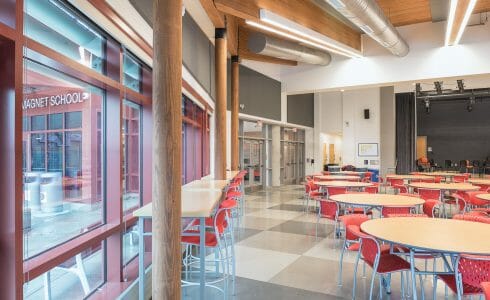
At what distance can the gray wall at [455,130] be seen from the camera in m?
18.6

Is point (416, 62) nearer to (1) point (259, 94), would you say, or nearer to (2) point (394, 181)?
(2) point (394, 181)

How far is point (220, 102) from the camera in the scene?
6926mm

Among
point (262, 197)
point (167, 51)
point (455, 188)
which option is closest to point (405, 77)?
point (455, 188)

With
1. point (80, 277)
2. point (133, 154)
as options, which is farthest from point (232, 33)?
point (80, 277)

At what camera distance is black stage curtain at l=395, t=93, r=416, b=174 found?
52.6 ft

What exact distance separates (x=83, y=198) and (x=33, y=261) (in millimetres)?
1425

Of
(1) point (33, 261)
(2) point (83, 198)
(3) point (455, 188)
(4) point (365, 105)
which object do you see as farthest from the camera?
(4) point (365, 105)

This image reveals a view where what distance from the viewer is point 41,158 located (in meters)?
2.47

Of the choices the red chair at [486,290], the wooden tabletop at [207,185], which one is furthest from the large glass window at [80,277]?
the red chair at [486,290]

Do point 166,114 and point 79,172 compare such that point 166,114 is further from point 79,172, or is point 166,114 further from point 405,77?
point 405,77

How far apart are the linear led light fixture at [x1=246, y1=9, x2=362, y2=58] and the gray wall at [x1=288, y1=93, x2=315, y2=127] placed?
4.93 m

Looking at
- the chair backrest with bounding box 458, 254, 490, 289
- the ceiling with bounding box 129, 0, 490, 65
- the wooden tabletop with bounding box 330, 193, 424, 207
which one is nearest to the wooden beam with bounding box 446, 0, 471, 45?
the ceiling with bounding box 129, 0, 490, 65

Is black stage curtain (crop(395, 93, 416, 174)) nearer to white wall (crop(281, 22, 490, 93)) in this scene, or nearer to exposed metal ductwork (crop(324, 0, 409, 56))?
white wall (crop(281, 22, 490, 93))

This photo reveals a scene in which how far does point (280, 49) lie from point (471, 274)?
7200 mm
